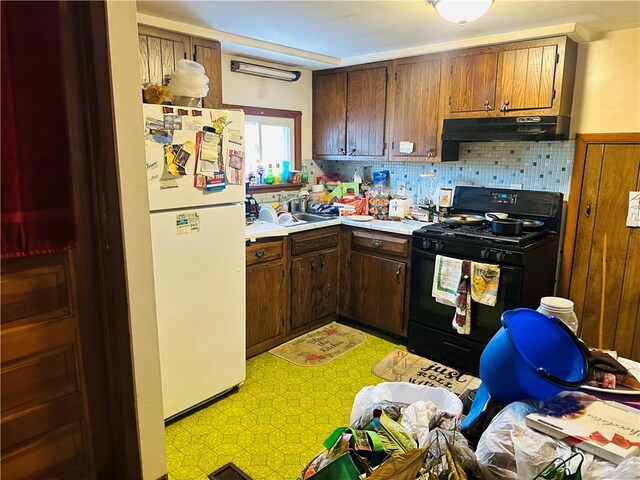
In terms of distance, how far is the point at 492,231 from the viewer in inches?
114

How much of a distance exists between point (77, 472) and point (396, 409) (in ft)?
3.57

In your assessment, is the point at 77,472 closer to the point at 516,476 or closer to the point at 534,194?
the point at 516,476

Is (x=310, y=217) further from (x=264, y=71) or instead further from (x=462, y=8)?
(x=462, y=8)

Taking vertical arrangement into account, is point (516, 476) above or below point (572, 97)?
below

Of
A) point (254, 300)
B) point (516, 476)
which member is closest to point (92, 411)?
point (516, 476)

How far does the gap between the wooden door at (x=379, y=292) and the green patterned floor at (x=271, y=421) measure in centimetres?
38

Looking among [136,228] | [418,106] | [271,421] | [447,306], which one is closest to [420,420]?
[136,228]

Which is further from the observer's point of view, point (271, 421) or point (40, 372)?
point (271, 421)

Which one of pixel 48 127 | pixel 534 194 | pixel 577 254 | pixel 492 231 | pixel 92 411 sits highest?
pixel 48 127

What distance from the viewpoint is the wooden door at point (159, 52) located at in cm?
255

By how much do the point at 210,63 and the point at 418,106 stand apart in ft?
5.09

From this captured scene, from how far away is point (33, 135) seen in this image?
1203mm

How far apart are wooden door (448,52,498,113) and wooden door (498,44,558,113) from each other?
6cm

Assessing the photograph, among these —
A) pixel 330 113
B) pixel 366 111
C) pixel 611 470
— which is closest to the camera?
pixel 611 470
